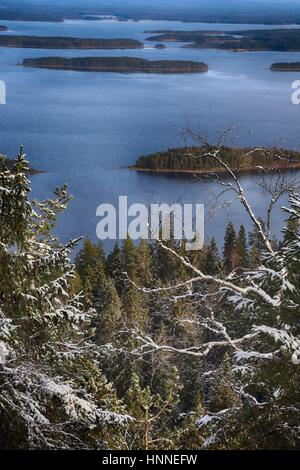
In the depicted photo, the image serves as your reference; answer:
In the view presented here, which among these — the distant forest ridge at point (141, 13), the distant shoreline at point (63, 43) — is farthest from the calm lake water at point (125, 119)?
the distant forest ridge at point (141, 13)

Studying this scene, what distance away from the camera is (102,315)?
20422 mm

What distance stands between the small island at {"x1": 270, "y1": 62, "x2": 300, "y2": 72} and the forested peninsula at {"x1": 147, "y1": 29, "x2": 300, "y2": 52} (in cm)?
481

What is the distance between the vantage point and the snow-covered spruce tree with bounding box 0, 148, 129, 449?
4.32 m

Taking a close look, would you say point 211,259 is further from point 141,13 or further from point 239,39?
point 141,13

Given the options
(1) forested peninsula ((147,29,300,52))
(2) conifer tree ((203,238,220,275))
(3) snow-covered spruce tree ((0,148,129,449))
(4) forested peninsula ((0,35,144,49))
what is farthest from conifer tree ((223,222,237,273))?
(4) forested peninsula ((0,35,144,49))

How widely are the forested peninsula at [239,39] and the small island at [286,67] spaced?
4810 millimetres

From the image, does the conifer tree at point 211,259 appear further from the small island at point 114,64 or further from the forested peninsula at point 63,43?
the forested peninsula at point 63,43

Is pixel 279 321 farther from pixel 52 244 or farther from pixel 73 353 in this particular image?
pixel 52 244

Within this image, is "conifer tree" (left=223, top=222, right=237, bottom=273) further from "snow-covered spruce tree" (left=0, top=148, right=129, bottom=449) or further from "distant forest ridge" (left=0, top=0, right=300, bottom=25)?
"distant forest ridge" (left=0, top=0, right=300, bottom=25)

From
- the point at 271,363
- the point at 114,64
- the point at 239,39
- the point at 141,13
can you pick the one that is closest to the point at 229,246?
the point at 271,363

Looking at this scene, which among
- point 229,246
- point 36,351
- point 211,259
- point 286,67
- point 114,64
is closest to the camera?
point 36,351

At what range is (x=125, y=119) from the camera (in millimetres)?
52469

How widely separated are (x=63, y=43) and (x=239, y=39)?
1080 inches

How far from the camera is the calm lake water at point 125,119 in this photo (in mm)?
35062
